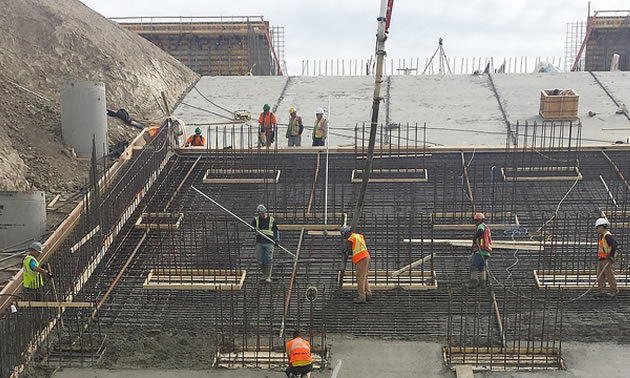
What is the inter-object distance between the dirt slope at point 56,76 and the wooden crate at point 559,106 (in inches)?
411

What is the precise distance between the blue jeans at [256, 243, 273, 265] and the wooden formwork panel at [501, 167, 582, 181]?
A: 5289 mm

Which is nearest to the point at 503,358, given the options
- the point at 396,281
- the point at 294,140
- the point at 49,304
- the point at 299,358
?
the point at 396,281

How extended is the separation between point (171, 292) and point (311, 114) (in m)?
11.2

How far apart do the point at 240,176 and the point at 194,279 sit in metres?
4.21

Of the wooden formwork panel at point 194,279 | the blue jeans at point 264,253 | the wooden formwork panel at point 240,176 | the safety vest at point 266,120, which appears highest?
the safety vest at point 266,120

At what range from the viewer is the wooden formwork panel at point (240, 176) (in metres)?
14.2

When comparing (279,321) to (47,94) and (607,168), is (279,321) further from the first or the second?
(47,94)

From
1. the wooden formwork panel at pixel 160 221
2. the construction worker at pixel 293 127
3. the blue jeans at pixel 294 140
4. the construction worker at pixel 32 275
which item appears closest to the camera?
the construction worker at pixel 32 275

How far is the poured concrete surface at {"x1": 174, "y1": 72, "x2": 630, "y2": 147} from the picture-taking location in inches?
773

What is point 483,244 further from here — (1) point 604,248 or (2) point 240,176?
(2) point 240,176

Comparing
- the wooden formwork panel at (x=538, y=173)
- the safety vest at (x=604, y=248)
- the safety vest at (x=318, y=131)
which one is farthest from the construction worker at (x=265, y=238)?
the safety vest at (x=318, y=131)

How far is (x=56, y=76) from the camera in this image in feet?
64.0

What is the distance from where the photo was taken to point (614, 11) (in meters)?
29.3

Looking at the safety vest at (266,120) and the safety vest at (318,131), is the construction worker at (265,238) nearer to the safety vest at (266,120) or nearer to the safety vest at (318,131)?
the safety vest at (318,131)
